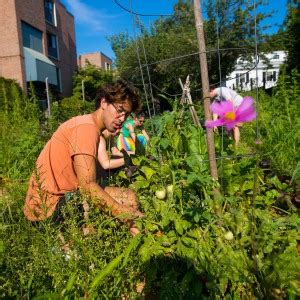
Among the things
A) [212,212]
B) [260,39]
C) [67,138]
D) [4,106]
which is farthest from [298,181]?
[260,39]

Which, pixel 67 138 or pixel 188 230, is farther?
pixel 67 138

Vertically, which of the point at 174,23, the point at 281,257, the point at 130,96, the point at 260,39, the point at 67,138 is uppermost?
the point at 174,23

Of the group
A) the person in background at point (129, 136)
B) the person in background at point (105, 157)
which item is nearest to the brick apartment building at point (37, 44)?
the person in background at point (129, 136)

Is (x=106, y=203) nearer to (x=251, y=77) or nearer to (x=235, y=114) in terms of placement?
(x=235, y=114)

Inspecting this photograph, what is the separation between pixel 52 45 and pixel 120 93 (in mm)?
28533

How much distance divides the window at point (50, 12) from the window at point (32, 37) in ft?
10.2

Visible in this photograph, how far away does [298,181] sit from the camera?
2100 mm

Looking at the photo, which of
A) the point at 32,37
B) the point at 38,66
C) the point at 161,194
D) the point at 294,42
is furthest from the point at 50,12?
the point at 161,194

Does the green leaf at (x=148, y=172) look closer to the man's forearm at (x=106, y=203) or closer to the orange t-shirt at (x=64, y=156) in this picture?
the man's forearm at (x=106, y=203)

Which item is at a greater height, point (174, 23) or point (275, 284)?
point (174, 23)

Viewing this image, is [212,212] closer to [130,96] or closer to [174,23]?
[130,96]

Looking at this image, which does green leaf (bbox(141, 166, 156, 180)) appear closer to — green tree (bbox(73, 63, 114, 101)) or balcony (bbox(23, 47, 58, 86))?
balcony (bbox(23, 47, 58, 86))

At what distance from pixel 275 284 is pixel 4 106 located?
3.55m

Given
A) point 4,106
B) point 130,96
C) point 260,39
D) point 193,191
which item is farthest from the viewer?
point 260,39
